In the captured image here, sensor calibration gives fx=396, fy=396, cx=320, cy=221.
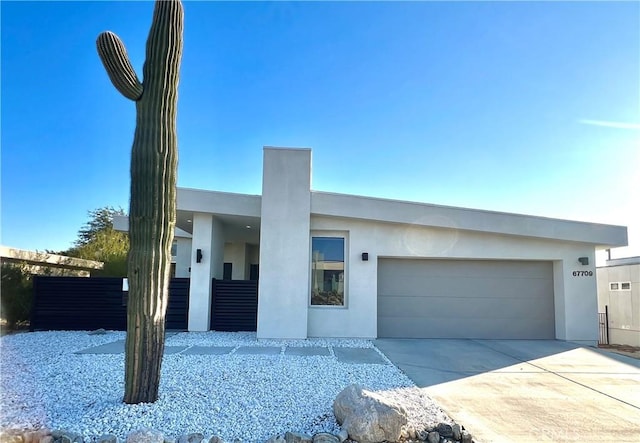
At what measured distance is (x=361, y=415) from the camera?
3.83 meters

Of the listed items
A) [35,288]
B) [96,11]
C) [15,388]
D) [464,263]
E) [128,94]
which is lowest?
[15,388]

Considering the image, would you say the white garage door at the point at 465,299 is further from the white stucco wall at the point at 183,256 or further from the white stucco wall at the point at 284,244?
the white stucco wall at the point at 183,256

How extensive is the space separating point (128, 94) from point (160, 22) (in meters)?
0.97

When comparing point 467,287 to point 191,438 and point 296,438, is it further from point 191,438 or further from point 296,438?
point 191,438

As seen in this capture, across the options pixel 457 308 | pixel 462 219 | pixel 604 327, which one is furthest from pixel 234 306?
pixel 604 327

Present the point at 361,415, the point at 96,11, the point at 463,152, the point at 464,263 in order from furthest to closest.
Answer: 1. the point at 463,152
2. the point at 464,263
3. the point at 96,11
4. the point at 361,415

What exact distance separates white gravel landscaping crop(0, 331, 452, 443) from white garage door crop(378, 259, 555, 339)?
111 inches

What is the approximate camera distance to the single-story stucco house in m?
9.73

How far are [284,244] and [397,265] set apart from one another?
3.11 meters

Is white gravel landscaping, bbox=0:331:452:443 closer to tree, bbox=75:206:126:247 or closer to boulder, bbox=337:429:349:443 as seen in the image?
boulder, bbox=337:429:349:443

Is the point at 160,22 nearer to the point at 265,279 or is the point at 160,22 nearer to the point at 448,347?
the point at 265,279

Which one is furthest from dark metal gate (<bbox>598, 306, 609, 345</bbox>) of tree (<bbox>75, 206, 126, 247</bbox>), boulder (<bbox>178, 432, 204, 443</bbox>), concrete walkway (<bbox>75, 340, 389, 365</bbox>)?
tree (<bbox>75, 206, 126, 247</bbox>)

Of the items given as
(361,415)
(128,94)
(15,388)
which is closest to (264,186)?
(128,94)

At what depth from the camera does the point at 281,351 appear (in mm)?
8125
